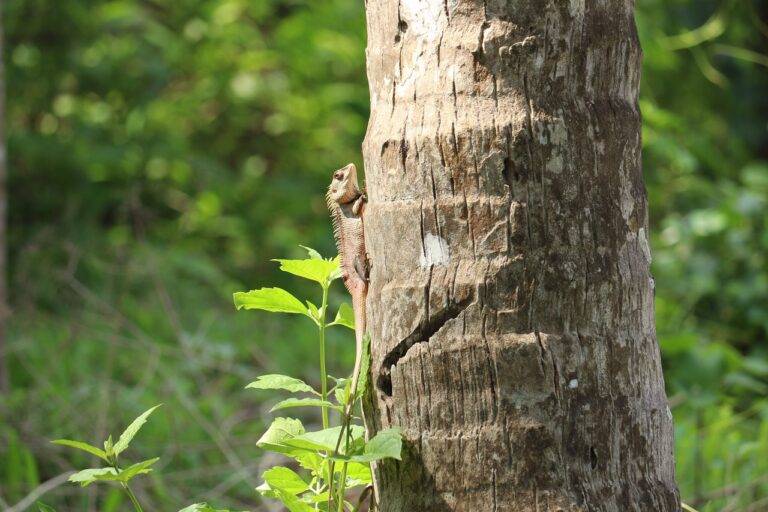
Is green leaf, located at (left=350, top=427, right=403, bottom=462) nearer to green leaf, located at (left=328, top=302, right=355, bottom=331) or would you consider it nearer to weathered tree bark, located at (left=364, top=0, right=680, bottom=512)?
weathered tree bark, located at (left=364, top=0, right=680, bottom=512)

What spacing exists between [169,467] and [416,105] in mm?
2736

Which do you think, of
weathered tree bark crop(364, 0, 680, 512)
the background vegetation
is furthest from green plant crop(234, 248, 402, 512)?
the background vegetation

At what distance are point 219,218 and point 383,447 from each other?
619cm

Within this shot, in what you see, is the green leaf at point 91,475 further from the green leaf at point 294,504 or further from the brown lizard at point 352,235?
the brown lizard at point 352,235

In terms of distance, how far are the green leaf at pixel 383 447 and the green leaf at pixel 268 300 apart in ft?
1.05

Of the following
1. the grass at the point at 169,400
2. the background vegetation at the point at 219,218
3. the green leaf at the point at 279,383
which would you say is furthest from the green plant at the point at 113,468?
the background vegetation at the point at 219,218

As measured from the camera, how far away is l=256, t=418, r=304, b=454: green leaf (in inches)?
69.7

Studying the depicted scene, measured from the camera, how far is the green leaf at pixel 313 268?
6.05 feet

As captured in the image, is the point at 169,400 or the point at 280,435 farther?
the point at 169,400

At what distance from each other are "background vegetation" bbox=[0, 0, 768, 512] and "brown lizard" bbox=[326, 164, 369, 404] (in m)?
1.82

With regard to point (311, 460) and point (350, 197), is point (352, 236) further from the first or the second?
point (311, 460)

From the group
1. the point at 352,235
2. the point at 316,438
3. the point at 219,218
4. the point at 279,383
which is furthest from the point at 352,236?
the point at 219,218

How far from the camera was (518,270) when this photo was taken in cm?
166

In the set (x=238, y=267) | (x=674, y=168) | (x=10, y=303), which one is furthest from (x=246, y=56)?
(x=674, y=168)
